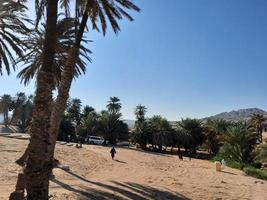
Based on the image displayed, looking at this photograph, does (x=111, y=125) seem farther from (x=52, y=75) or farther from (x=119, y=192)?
(x=52, y=75)

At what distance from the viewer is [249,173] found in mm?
36844

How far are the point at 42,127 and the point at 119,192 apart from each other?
28.8ft

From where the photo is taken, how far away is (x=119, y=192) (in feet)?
61.2

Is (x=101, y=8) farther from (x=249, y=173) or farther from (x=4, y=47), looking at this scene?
(x=249, y=173)

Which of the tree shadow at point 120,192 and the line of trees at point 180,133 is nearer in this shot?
the tree shadow at point 120,192

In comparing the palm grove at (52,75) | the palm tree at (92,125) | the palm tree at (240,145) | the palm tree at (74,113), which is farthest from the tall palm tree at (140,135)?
the palm tree at (74,113)

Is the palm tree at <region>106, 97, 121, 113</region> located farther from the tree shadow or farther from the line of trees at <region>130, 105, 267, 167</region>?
the tree shadow

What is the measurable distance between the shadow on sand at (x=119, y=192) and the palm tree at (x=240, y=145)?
30263 mm

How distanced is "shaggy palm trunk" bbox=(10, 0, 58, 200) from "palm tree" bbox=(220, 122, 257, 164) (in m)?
41.0

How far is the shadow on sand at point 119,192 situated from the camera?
16906mm

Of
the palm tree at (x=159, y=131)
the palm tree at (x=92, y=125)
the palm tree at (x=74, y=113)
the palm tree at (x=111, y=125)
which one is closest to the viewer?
the palm tree at (x=159, y=131)

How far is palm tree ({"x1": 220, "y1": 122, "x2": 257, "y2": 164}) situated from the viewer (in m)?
48.8

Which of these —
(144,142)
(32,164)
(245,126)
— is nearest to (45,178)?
(32,164)

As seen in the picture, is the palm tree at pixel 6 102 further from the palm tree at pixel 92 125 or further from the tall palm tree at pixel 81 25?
the tall palm tree at pixel 81 25
